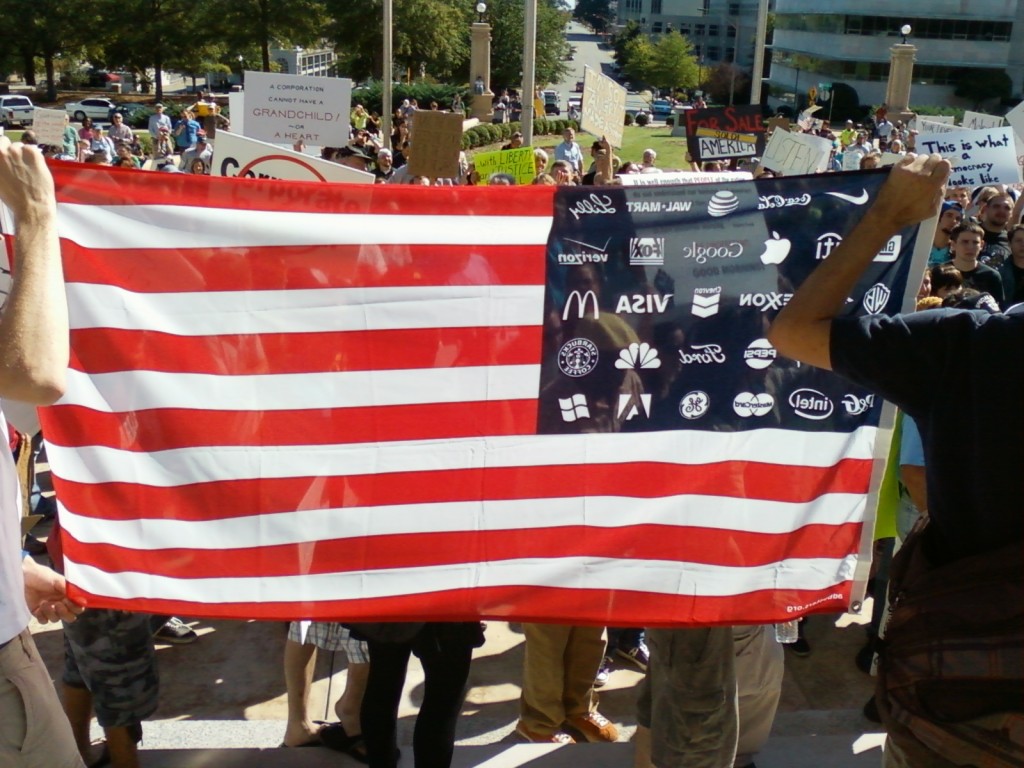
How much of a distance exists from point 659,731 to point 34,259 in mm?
2086

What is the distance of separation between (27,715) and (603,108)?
32.5 feet

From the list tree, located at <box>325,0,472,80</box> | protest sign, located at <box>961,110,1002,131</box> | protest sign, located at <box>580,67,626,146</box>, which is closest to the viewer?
protest sign, located at <box>580,67,626,146</box>

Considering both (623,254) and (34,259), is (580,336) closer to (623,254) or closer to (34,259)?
(623,254)

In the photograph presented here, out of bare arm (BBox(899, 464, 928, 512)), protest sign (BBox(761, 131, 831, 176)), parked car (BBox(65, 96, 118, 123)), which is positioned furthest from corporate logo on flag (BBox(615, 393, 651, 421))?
parked car (BBox(65, 96, 118, 123))

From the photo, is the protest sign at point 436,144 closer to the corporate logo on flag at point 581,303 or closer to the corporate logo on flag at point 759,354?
the corporate logo on flag at point 581,303

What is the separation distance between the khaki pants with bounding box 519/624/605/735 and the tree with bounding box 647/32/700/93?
73087 millimetres

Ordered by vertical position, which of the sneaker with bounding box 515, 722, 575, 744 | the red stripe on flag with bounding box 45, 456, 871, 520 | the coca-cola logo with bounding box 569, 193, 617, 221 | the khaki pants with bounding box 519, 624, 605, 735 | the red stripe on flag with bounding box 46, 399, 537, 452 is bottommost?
the sneaker with bounding box 515, 722, 575, 744

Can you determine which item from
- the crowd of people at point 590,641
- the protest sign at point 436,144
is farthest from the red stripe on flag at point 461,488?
the protest sign at point 436,144

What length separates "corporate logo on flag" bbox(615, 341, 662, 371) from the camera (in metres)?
2.91

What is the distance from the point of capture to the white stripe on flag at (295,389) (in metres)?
2.75

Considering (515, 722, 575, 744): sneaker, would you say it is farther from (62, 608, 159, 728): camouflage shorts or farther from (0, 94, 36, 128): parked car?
(0, 94, 36, 128): parked car

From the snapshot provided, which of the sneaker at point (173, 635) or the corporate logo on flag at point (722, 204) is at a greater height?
the corporate logo on flag at point (722, 204)

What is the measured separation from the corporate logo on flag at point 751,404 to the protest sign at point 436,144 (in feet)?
15.4

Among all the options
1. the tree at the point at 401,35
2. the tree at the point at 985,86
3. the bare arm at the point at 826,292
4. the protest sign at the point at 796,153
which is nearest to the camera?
the bare arm at the point at 826,292
